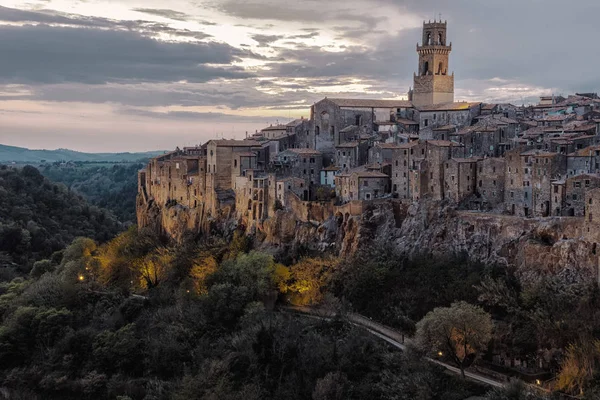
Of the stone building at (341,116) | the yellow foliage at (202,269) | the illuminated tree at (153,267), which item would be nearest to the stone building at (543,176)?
the stone building at (341,116)

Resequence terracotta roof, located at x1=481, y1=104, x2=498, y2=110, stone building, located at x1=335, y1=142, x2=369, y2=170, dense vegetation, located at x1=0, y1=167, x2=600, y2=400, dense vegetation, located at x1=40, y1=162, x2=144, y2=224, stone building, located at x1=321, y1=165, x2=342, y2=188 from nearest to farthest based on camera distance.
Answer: dense vegetation, located at x1=0, y1=167, x2=600, y2=400 < stone building, located at x1=321, y1=165, x2=342, y2=188 < stone building, located at x1=335, y1=142, x2=369, y2=170 < terracotta roof, located at x1=481, y1=104, x2=498, y2=110 < dense vegetation, located at x1=40, y1=162, x2=144, y2=224

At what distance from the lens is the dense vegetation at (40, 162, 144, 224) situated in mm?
123569

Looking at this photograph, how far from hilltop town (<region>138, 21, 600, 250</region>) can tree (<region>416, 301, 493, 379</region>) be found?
26.6 ft

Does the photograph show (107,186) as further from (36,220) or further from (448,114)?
(448,114)

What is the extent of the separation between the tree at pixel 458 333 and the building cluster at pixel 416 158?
27.7ft

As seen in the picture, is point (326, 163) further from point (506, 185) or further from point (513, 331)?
point (513, 331)

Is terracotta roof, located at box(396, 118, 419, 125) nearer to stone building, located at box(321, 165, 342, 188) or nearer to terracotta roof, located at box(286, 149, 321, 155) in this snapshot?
terracotta roof, located at box(286, 149, 321, 155)

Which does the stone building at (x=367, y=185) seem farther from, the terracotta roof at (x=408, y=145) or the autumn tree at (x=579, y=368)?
the autumn tree at (x=579, y=368)

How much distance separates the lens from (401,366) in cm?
3584

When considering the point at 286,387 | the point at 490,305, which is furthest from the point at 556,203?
the point at 286,387

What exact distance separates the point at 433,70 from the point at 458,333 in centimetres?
3587

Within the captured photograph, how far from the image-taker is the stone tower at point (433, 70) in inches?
2584

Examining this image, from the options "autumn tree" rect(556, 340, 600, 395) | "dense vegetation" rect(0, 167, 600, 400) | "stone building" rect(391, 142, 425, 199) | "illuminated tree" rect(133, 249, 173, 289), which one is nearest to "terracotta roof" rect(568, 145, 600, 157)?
"dense vegetation" rect(0, 167, 600, 400)

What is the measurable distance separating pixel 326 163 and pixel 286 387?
82.7 feet
